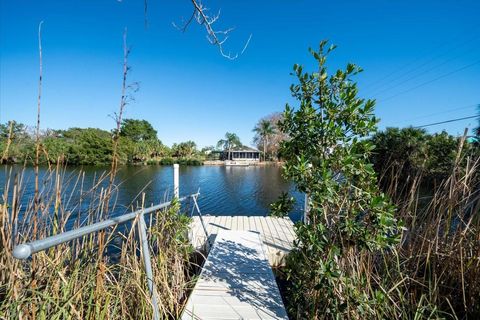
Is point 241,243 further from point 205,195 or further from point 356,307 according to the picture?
point 205,195

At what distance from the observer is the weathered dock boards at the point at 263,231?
3691 millimetres

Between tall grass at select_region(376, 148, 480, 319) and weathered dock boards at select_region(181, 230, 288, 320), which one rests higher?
tall grass at select_region(376, 148, 480, 319)

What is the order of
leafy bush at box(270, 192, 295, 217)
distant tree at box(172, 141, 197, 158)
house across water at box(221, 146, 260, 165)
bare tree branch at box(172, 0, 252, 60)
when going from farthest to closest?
distant tree at box(172, 141, 197, 158) < house across water at box(221, 146, 260, 165) < leafy bush at box(270, 192, 295, 217) < bare tree branch at box(172, 0, 252, 60)

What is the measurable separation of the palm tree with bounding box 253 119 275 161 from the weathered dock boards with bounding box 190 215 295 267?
1481 inches

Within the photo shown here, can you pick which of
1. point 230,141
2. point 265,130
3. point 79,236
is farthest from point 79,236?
point 230,141

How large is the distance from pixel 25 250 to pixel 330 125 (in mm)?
1635

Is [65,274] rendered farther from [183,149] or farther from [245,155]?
[183,149]

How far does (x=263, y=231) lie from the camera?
465cm

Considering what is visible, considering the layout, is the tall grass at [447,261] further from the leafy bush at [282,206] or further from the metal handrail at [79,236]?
the metal handrail at [79,236]

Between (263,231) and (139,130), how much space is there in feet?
166

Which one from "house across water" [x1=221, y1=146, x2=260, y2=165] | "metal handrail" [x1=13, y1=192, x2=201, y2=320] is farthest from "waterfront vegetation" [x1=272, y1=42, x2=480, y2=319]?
"house across water" [x1=221, y1=146, x2=260, y2=165]

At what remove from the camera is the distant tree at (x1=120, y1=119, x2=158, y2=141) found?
154 feet

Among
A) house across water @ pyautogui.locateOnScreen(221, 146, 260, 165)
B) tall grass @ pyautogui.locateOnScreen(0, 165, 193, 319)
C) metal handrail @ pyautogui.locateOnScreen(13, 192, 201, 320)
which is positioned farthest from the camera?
house across water @ pyautogui.locateOnScreen(221, 146, 260, 165)

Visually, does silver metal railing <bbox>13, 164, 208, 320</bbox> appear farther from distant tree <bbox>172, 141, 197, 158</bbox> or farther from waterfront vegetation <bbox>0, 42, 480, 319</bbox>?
distant tree <bbox>172, 141, 197, 158</bbox>
